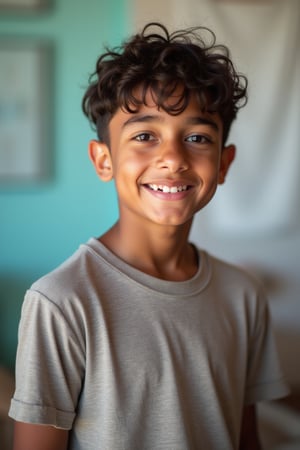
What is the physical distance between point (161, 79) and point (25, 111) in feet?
4.42

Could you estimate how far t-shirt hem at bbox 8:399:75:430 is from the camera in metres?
0.83

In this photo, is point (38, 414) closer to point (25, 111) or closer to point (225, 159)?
point (225, 159)

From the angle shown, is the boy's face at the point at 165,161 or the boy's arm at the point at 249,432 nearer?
→ the boy's face at the point at 165,161

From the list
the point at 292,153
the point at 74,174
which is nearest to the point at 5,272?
the point at 74,174

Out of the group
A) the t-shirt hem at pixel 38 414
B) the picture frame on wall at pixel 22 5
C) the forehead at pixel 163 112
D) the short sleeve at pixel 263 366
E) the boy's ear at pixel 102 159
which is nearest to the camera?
the t-shirt hem at pixel 38 414

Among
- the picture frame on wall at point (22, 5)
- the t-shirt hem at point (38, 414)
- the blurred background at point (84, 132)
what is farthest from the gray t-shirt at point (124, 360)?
the picture frame on wall at point (22, 5)

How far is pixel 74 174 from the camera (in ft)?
7.31

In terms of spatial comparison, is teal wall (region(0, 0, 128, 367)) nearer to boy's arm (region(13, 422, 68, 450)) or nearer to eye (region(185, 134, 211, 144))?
eye (region(185, 134, 211, 144))

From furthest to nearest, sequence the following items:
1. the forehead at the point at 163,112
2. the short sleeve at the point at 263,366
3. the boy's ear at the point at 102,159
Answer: the short sleeve at the point at 263,366, the boy's ear at the point at 102,159, the forehead at the point at 163,112

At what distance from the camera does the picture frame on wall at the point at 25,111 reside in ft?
7.08

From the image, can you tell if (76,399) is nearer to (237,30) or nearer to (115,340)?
(115,340)

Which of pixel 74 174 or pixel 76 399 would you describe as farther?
pixel 74 174

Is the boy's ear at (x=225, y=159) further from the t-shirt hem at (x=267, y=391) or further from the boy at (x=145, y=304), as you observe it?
the t-shirt hem at (x=267, y=391)

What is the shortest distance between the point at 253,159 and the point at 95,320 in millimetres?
1483
